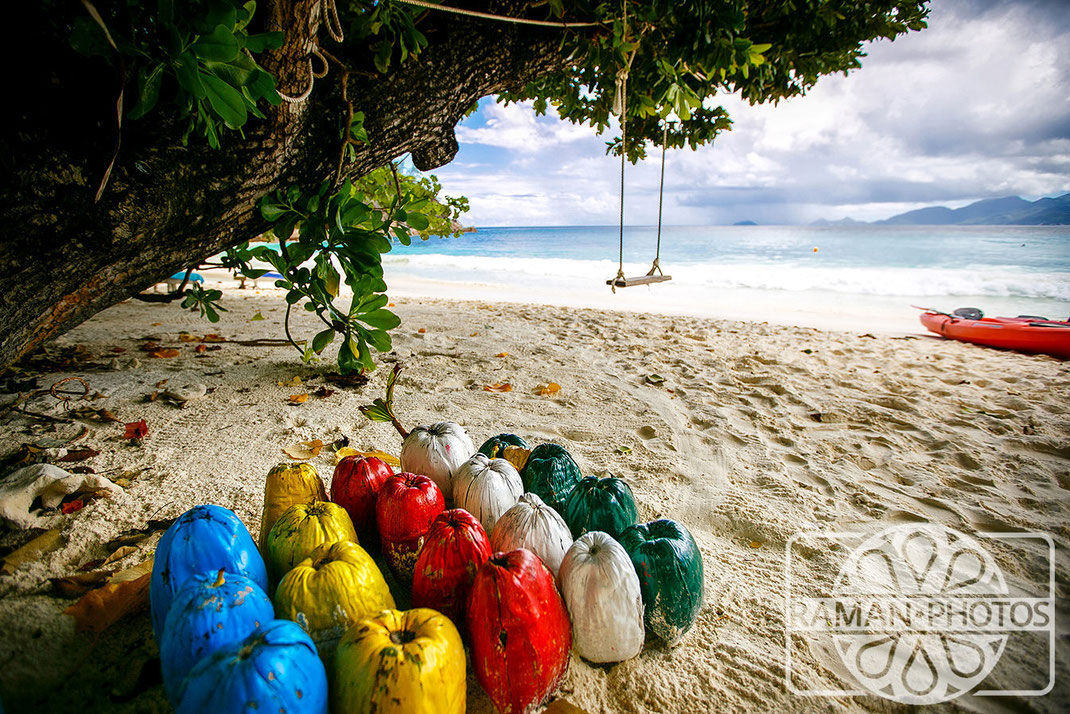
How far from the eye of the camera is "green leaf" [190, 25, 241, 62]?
102cm

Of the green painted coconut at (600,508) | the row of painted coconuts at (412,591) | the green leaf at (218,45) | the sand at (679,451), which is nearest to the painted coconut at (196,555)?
the row of painted coconuts at (412,591)

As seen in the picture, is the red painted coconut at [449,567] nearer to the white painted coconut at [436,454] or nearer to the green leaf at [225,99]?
the white painted coconut at [436,454]

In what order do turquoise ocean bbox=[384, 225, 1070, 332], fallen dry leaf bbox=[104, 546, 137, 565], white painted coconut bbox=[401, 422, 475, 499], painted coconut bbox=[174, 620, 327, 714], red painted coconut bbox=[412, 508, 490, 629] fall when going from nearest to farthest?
painted coconut bbox=[174, 620, 327, 714]
red painted coconut bbox=[412, 508, 490, 629]
fallen dry leaf bbox=[104, 546, 137, 565]
white painted coconut bbox=[401, 422, 475, 499]
turquoise ocean bbox=[384, 225, 1070, 332]

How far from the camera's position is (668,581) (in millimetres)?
1133

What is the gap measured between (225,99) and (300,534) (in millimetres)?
1024

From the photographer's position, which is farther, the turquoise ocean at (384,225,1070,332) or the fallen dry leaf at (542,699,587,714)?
the turquoise ocean at (384,225,1070,332)

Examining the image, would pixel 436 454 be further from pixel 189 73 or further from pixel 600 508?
pixel 189 73

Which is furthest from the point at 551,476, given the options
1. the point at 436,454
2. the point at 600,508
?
the point at 436,454

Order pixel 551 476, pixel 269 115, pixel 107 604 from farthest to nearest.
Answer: pixel 269 115, pixel 551 476, pixel 107 604

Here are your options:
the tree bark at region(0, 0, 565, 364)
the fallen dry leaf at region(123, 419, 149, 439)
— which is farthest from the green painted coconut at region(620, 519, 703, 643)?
the fallen dry leaf at region(123, 419, 149, 439)

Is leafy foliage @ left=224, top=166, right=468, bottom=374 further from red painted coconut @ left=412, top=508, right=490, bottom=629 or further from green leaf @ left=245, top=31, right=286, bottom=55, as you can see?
red painted coconut @ left=412, top=508, right=490, bottom=629

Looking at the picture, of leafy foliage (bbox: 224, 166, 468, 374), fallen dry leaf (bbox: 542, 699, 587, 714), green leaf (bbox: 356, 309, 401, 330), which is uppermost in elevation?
leafy foliage (bbox: 224, 166, 468, 374)

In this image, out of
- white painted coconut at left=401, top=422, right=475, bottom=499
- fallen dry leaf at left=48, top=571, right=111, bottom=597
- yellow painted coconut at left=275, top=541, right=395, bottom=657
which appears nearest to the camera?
yellow painted coconut at left=275, top=541, right=395, bottom=657

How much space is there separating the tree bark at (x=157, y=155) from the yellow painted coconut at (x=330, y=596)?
117 cm
